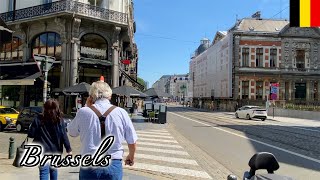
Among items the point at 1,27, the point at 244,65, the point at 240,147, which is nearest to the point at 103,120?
the point at 1,27

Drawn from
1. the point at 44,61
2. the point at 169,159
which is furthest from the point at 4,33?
the point at 169,159

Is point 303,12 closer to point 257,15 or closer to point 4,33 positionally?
point 4,33

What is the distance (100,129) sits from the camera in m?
3.80

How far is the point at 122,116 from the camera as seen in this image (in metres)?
3.89

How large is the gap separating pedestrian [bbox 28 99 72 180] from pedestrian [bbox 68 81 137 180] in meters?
2.02

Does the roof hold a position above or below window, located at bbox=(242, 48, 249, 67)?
above

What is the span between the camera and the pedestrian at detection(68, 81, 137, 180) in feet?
12.3

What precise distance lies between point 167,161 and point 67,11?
18.7 meters

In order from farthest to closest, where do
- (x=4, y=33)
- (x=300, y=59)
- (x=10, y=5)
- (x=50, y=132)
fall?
(x=300, y=59) → (x=10, y=5) → (x=50, y=132) → (x=4, y=33)

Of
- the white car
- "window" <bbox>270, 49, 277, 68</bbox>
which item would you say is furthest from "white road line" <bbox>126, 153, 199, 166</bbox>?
"window" <bbox>270, 49, 277, 68</bbox>

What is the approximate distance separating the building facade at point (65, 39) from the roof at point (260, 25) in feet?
108

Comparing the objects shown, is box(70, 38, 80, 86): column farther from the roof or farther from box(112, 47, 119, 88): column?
the roof

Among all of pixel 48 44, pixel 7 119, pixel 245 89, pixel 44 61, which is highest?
pixel 48 44

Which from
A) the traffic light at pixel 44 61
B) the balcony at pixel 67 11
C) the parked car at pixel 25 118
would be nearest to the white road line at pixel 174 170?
the traffic light at pixel 44 61
